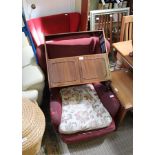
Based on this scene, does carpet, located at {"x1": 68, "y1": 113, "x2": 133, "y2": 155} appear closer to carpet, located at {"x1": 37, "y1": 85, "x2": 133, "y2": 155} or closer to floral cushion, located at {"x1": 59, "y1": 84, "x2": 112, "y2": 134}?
carpet, located at {"x1": 37, "y1": 85, "x2": 133, "y2": 155}

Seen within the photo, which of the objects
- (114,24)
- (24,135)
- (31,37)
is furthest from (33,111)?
(114,24)

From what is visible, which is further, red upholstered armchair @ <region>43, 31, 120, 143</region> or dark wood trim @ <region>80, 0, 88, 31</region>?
dark wood trim @ <region>80, 0, 88, 31</region>

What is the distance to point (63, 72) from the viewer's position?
73.7 inches

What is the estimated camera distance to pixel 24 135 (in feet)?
4.61

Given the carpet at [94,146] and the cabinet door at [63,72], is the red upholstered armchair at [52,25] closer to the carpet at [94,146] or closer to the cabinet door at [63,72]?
the cabinet door at [63,72]

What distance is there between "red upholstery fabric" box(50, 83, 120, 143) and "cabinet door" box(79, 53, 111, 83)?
0.16m

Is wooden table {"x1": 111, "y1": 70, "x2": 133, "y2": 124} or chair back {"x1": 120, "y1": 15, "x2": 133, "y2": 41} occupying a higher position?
chair back {"x1": 120, "y1": 15, "x2": 133, "y2": 41}

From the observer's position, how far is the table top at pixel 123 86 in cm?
184

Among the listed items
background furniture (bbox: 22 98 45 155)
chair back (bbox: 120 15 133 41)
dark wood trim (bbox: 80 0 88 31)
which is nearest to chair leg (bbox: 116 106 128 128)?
background furniture (bbox: 22 98 45 155)

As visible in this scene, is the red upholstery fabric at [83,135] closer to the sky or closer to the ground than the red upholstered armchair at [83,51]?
closer to the ground

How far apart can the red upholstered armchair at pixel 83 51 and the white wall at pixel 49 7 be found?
53 centimetres

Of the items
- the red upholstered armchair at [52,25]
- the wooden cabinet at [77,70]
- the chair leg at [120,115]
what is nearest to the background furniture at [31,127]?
the wooden cabinet at [77,70]

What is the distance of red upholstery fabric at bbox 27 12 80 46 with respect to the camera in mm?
2262
